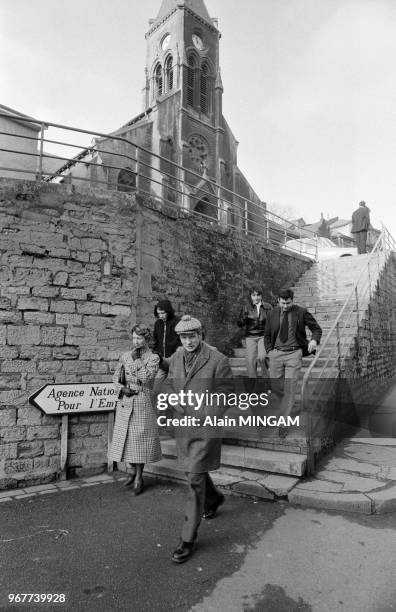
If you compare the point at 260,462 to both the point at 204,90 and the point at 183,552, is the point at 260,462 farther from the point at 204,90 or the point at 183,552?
the point at 204,90

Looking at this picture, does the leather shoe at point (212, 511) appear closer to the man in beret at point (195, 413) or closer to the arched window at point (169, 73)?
the man in beret at point (195, 413)

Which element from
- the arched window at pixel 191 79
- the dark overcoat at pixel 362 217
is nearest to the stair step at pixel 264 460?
the dark overcoat at pixel 362 217

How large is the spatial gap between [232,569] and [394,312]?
9937mm

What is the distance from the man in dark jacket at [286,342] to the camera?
5109 millimetres

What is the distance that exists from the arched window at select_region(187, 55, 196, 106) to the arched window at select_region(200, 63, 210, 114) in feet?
3.07

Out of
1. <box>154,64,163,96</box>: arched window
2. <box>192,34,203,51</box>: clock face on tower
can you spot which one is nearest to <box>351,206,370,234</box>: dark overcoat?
<box>154,64,163,96</box>: arched window

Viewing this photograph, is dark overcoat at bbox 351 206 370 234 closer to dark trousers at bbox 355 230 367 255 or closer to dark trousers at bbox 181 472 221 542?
dark trousers at bbox 355 230 367 255

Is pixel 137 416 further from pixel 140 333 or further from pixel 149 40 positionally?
pixel 149 40

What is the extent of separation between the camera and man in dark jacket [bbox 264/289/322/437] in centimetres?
511

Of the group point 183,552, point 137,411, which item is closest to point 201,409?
point 183,552

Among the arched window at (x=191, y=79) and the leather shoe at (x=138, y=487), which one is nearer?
the leather shoe at (x=138, y=487)

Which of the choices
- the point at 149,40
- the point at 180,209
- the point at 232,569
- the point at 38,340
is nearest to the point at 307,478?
the point at 232,569

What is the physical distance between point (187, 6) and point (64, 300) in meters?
→ 34.2

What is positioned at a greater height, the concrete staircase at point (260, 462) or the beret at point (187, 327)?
the beret at point (187, 327)
